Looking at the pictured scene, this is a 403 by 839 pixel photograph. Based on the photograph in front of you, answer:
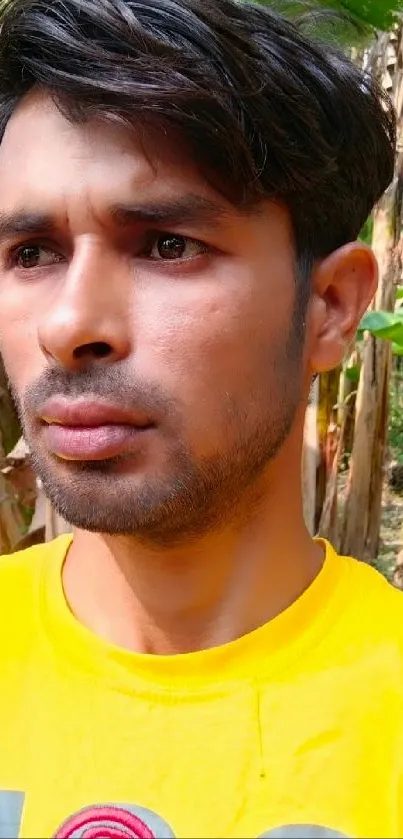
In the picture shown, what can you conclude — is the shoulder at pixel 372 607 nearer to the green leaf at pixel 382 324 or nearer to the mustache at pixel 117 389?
the mustache at pixel 117 389

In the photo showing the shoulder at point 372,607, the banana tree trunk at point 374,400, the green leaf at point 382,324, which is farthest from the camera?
the banana tree trunk at point 374,400

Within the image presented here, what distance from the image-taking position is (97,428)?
0.72 meters

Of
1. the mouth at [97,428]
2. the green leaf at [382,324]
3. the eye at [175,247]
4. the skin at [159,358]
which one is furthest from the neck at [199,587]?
the green leaf at [382,324]

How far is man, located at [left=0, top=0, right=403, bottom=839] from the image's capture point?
27.5 inches

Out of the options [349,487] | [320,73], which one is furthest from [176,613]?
[349,487]

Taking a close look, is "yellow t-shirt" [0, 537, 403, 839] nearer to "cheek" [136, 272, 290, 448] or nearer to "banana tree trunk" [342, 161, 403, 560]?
"cheek" [136, 272, 290, 448]

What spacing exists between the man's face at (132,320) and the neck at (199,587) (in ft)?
0.21

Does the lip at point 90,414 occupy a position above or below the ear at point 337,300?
below

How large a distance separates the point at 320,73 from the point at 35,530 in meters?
1.09

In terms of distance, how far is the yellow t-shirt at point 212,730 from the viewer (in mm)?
680

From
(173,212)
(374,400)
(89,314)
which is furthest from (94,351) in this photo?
(374,400)

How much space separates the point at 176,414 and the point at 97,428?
0.07 metres

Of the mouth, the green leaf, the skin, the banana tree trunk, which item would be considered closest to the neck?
the skin

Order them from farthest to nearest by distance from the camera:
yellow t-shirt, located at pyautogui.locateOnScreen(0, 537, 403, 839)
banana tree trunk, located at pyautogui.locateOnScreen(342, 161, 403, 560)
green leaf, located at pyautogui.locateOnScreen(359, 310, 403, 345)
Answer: banana tree trunk, located at pyautogui.locateOnScreen(342, 161, 403, 560) < green leaf, located at pyautogui.locateOnScreen(359, 310, 403, 345) < yellow t-shirt, located at pyautogui.locateOnScreen(0, 537, 403, 839)
